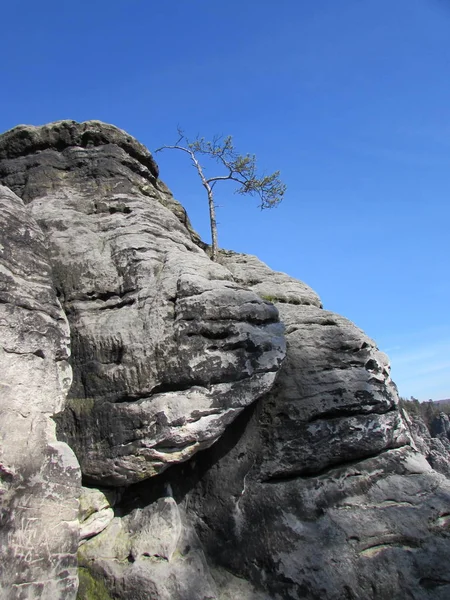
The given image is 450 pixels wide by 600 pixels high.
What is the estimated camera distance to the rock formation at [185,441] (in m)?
6.45

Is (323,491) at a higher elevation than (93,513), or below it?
below

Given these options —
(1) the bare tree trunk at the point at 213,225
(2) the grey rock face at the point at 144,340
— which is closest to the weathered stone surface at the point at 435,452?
(1) the bare tree trunk at the point at 213,225

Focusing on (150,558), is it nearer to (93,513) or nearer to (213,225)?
(93,513)

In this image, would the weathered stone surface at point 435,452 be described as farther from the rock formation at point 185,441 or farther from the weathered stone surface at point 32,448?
the weathered stone surface at point 32,448

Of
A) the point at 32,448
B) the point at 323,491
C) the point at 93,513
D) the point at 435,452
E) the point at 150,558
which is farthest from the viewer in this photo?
the point at 435,452

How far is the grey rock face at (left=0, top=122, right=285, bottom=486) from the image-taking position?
7.11 metres

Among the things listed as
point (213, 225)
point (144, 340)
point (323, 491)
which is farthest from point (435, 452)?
point (144, 340)

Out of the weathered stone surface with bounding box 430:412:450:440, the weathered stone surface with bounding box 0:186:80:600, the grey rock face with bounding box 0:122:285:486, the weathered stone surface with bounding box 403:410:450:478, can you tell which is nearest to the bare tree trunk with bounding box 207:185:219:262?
the grey rock face with bounding box 0:122:285:486

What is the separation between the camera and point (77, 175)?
10594 millimetres

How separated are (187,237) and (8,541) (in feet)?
23.0

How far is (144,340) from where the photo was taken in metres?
7.60

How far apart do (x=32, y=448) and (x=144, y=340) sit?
225 centimetres

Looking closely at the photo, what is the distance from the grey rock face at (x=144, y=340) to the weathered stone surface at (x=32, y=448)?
0.63m

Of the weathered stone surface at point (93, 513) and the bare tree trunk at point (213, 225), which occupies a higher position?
the bare tree trunk at point (213, 225)
